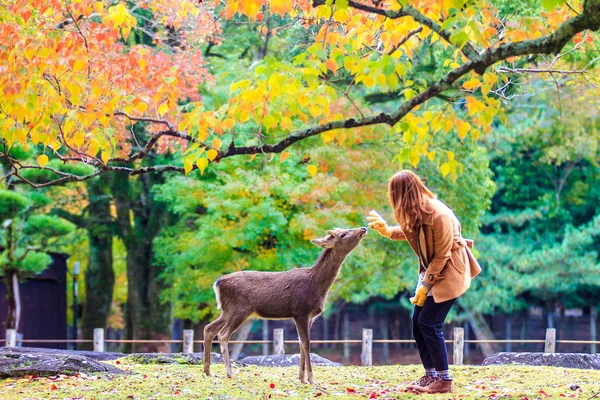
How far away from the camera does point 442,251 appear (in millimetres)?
6828

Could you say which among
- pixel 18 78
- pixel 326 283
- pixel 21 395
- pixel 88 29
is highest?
pixel 88 29

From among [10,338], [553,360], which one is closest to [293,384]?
[553,360]

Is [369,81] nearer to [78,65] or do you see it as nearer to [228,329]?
[78,65]

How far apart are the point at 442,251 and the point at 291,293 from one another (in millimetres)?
1992

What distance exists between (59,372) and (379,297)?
28.4 m

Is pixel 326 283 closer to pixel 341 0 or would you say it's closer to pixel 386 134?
pixel 341 0

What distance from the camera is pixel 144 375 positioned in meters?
8.80

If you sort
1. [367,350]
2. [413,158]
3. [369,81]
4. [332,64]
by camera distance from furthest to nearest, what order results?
[367,350]
[413,158]
[332,64]
[369,81]

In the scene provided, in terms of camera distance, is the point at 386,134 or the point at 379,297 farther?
the point at 379,297

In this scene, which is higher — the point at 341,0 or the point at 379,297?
the point at 341,0

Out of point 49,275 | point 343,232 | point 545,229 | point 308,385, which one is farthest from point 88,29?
point 545,229

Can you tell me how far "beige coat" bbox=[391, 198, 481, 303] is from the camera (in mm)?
6812

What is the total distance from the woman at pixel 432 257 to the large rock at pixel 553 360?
388cm

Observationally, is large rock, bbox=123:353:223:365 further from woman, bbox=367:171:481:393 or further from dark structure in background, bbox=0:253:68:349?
dark structure in background, bbox=0:253:68:349
